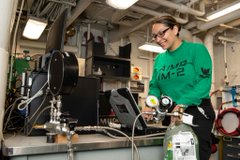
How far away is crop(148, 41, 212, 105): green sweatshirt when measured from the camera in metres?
1.21

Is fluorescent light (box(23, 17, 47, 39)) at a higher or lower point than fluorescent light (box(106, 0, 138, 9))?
lower

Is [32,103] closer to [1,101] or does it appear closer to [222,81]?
[1,101]

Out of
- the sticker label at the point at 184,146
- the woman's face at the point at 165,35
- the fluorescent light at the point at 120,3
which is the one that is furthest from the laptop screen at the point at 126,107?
the fluorescent light at the point at 120,3

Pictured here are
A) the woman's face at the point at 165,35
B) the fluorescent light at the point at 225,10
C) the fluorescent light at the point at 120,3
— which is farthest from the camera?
the fluorescent light at the point at 225,10

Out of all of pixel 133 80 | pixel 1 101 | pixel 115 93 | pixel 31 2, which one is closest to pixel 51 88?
pixel 1 101

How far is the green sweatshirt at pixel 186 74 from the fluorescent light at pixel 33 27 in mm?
2283

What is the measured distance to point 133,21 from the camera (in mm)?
3998

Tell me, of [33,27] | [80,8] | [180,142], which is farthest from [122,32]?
[180,142]

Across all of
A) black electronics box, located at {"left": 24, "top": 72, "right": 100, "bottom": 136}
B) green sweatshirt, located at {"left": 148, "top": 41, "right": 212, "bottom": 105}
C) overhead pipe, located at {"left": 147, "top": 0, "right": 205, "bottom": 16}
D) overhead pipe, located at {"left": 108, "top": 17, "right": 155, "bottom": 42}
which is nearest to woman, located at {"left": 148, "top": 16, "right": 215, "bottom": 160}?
green sweatshirt, located at {"left": 148, "top": 41, "right": 212, "bottom": 105}

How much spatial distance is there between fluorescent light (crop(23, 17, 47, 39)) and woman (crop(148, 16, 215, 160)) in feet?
7.37

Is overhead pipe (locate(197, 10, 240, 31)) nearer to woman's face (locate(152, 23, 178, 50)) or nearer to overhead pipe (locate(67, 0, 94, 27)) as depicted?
overhead pipe (locate(67, 0, 94, 27))

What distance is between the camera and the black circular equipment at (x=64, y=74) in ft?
2.90

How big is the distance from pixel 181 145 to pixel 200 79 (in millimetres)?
437

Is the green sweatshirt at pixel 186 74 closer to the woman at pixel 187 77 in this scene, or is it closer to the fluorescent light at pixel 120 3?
the woman at pixel 187 77
